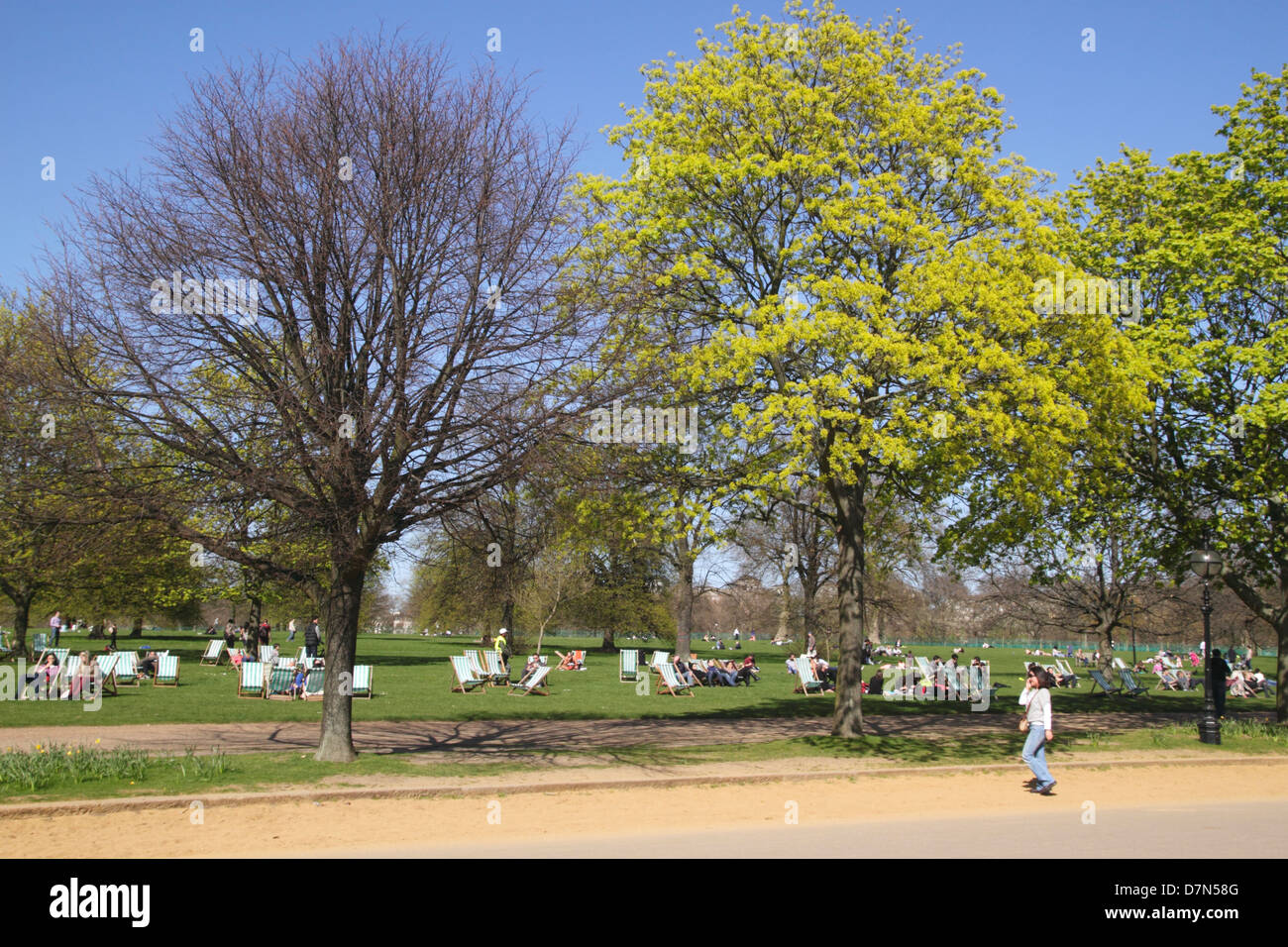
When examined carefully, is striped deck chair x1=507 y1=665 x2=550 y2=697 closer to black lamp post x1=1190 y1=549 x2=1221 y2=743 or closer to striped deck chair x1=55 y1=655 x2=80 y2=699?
striped deck chair x1=55 y1=655 x2=80 y2=699

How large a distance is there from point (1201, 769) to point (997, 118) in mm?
12588

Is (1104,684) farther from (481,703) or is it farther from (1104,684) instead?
(481,703)

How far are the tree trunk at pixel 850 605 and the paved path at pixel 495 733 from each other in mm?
820

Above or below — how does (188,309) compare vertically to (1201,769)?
above

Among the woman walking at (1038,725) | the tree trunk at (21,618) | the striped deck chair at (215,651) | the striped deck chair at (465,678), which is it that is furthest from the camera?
the striped deck chair at (215,651)

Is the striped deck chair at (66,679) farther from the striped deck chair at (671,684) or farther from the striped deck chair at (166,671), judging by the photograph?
the striped deck chair at (671,684)

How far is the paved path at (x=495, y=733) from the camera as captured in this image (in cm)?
1521

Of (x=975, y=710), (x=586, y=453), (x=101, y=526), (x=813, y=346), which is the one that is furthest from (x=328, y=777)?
(x=975, y=710)

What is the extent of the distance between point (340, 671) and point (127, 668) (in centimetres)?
1548

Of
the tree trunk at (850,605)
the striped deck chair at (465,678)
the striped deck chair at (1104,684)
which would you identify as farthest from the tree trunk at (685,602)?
the tree trunk at (850,605)

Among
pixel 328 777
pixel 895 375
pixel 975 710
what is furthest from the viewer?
pixel 975 710

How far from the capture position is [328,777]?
39.8ft

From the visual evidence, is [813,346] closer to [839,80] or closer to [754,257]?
[754,257]

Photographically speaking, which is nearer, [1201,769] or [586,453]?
[586,453]
